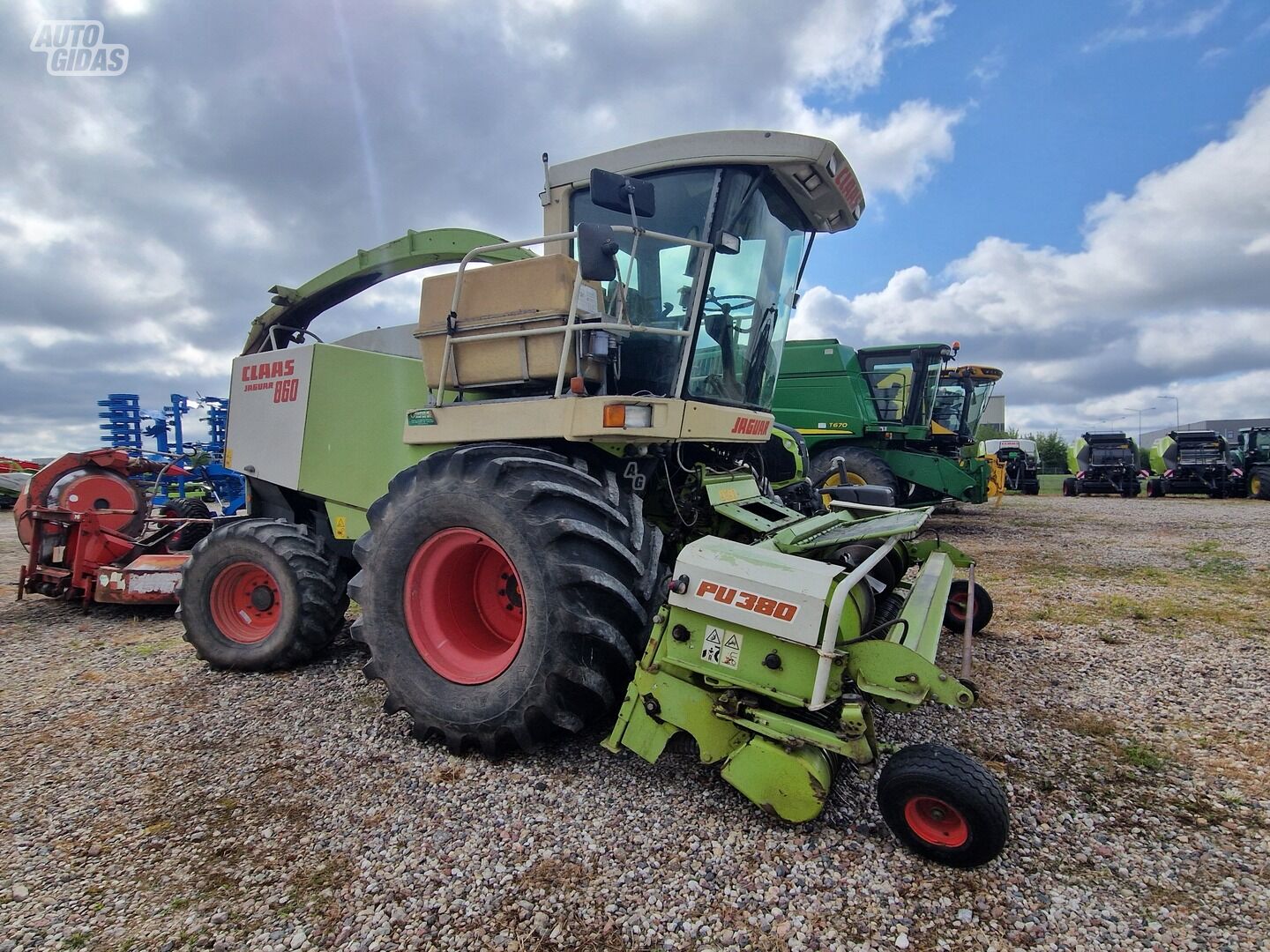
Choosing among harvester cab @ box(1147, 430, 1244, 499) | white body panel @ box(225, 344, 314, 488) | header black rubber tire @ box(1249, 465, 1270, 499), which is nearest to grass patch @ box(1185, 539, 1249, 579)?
white body panel @ box(225, 344, 314, 488)

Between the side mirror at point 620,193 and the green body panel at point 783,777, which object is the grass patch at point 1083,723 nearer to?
the green body panel at point 783,777

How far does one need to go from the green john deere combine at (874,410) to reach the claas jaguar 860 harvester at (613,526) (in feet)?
22.2

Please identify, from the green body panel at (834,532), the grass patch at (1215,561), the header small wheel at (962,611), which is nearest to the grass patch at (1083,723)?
the header small wheel at (962,611)

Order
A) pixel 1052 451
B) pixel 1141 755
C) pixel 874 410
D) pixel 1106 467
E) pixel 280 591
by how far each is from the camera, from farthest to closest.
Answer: pixel 1052 451 < pixel 1106 467 < pixel 874 410 < pixel 280 591 < pixel 1141 755

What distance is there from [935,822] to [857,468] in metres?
9.01

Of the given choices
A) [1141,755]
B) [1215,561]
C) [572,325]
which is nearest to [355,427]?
[572,325]

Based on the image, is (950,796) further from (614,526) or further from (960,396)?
(960,396)

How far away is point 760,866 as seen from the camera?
215cm

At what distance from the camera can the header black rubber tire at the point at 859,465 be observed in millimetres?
10562

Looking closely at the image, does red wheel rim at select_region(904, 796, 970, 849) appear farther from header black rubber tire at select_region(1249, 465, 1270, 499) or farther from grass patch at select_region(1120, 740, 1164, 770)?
header black rubber tire at select_region(1249, 465, 1270, 499)

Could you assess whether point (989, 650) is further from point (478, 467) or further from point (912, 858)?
point (478, 467)

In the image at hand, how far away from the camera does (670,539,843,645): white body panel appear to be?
2.28 meters

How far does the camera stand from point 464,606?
3350 mm

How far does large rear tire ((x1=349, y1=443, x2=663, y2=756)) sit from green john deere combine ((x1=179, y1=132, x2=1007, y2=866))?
12 millimetres
